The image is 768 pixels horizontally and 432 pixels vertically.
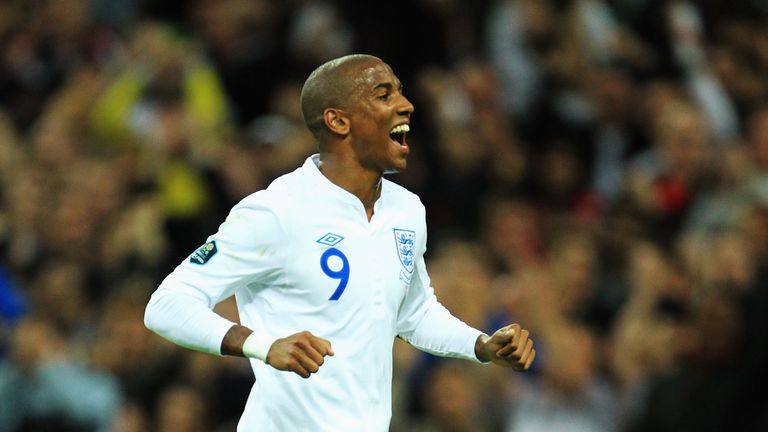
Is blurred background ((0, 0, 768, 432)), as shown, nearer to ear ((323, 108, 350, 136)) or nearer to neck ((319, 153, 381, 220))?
neck ((319, 153, 381, 220))

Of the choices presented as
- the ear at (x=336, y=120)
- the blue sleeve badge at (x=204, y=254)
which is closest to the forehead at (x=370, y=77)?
the ear at (x=336, y=120)

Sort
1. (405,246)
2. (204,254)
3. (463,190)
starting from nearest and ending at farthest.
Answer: (204,254), (405,246), (463,190)

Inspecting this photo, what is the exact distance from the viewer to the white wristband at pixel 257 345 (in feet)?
16.3

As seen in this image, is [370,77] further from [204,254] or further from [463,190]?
[463,190]

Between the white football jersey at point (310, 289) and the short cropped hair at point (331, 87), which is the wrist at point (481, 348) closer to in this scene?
the white football jersey at point (310, 289)

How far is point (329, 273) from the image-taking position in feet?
17.6

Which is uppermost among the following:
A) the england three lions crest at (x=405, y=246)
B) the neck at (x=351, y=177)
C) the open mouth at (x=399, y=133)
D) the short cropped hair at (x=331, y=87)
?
the short cropped hair at (x=331, y=87)

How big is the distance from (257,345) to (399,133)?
3.46 ft

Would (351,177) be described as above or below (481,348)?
above

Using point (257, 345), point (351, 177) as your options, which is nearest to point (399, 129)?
point (351, 177)

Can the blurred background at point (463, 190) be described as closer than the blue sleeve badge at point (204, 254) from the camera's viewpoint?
No

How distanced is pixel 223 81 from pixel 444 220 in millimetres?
2561

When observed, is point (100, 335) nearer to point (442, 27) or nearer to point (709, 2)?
point (442, 27)

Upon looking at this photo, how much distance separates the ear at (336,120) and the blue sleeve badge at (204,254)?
2.03 feet
